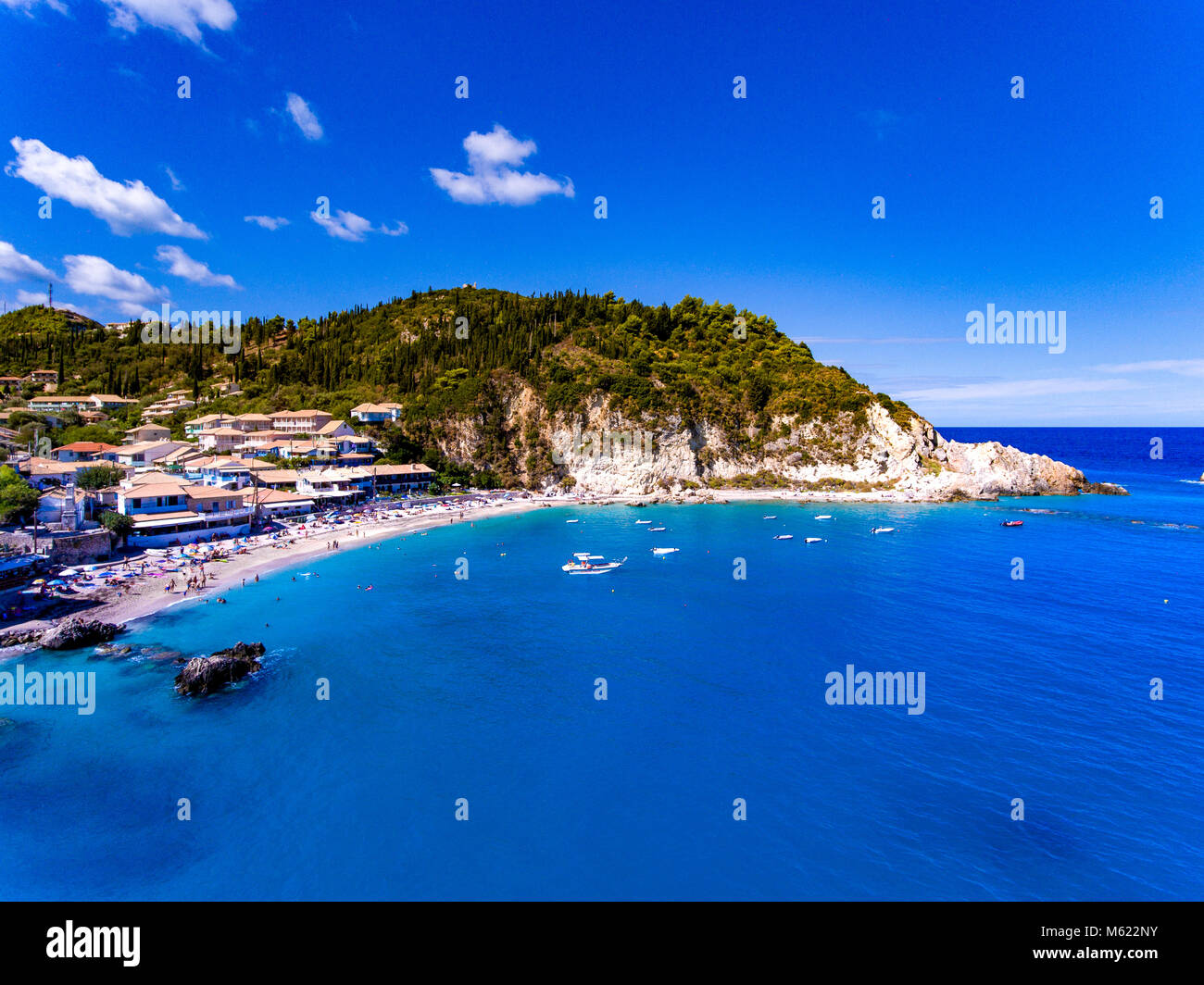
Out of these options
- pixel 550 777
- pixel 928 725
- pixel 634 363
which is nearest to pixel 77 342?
pixel 634 363

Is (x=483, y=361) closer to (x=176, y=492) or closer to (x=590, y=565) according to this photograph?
(x=176, y=492)

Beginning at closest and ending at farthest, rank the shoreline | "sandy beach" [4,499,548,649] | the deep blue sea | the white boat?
the deep blue sea → the shoreline → "sandy beach" [4,499,548,649] → the white boat

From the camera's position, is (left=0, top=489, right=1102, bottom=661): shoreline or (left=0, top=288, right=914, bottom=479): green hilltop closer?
(left=0, top=489, right=1102, bottom=661): shoreline

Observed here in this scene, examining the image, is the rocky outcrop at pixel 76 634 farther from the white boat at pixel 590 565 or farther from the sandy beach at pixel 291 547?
the white boat at pixel 590 565

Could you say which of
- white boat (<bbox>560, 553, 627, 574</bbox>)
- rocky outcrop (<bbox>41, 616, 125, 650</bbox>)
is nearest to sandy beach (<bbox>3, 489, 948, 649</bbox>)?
rocky outcrop (<bbox>41, 616, 125, 650</bbox>)

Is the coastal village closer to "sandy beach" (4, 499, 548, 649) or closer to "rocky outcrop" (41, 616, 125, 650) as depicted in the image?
"sandy beach" (4, 499, 548, 649)

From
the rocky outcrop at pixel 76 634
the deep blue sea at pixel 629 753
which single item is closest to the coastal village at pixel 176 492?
the rocky outcrop at pixel 76 634
